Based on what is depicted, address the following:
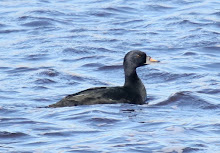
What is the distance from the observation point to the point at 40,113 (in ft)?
42.2

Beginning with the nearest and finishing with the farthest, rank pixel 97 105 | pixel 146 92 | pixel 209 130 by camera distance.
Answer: pixel 209 130, pixel 97 105, pixel 146 92

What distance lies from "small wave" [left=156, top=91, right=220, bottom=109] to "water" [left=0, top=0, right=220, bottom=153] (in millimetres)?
17

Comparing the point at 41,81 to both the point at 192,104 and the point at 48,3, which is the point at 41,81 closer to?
the point at 192,104

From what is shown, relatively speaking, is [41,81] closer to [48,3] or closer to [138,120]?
[138,120]

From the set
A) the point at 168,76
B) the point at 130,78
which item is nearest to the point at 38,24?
the point at 168,76

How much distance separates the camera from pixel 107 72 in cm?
1709

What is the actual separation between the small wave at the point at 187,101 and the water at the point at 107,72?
17 mm

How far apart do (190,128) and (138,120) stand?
101 centimetres

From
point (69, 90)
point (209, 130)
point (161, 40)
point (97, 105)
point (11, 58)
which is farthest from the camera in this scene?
point (161, 40)

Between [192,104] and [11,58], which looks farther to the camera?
[11,58]

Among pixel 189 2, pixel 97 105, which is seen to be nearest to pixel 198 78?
pixel 97 105

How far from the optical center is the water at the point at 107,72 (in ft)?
36.5

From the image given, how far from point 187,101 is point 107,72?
3.52 meters

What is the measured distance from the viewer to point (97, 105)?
520 inches
